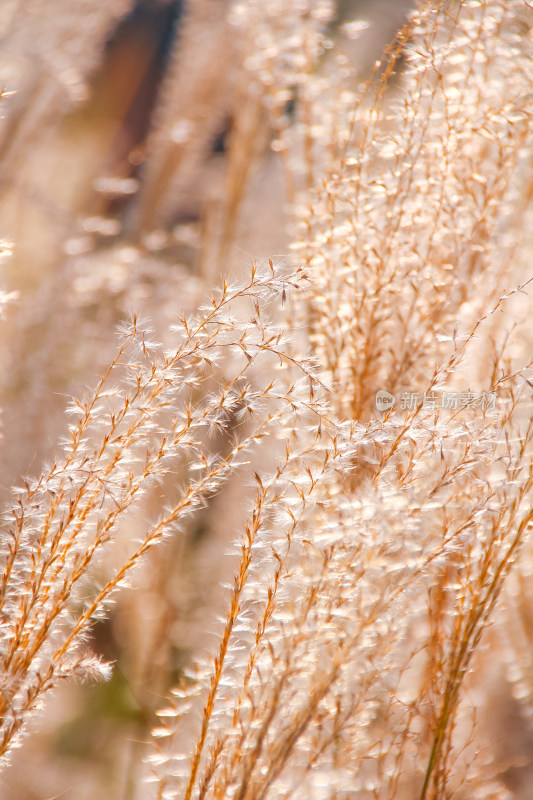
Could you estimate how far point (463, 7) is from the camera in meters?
0.77

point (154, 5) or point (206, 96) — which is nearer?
point (206, 96)

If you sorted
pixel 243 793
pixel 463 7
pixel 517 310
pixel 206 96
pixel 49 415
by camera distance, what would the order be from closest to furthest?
pixel 243 793, pixel 463 7, pixel 517 310, pixel 49 415, pixel 206 96

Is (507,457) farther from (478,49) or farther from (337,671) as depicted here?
(478,49)

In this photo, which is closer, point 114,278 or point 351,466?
point 351,466

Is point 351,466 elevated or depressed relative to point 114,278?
depressed

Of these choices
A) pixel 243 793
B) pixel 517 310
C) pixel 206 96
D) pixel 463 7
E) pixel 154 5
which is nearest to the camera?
pixel 243 793

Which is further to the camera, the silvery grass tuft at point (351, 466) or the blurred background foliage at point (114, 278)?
the blurred background foliage at point (114, 278)

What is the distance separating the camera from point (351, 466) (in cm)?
Answer: 67

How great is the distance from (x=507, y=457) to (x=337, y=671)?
0.90ft

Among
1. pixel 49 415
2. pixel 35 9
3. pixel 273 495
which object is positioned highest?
pixel 35 9

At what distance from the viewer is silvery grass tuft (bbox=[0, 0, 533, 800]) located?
0.60m

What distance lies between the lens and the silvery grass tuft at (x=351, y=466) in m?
0.60

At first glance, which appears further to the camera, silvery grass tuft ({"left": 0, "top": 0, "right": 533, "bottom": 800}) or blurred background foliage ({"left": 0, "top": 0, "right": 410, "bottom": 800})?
blurred background foliage ({"left": 0, "top": 0, "right": 410, "bottom": 800})

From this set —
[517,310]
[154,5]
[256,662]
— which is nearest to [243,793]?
[256,662]
